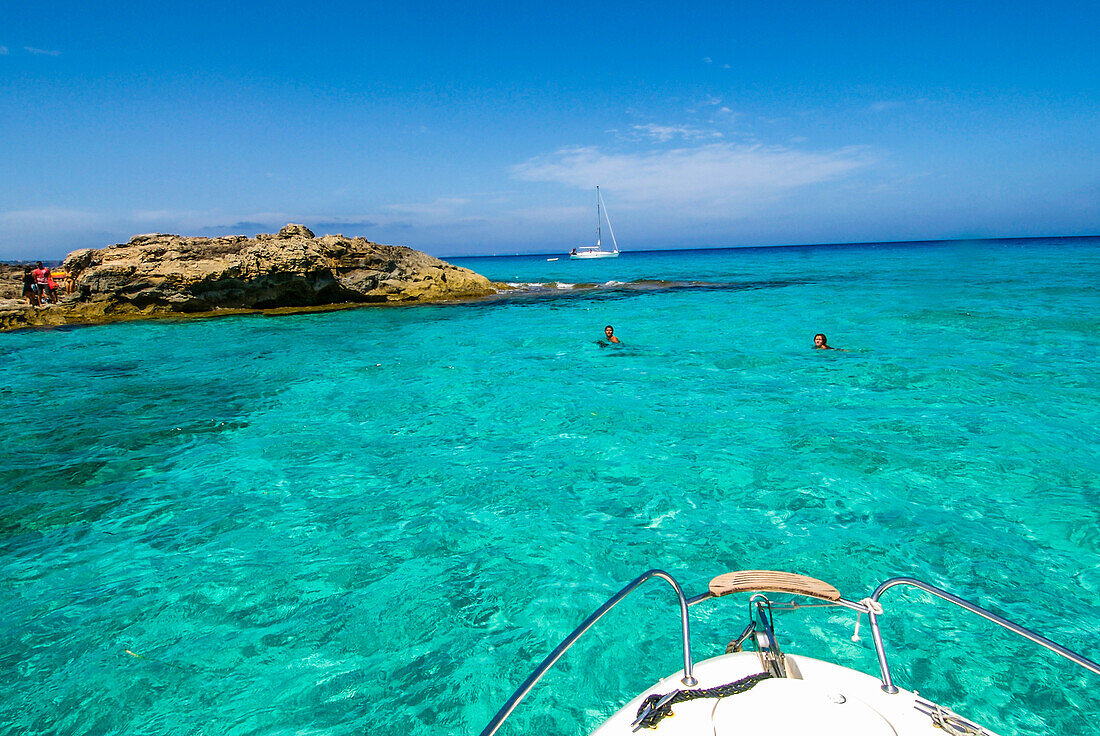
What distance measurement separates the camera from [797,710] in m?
2.43

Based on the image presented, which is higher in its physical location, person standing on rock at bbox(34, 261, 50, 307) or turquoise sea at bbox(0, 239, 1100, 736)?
person standing on rock at bbox(34, 261, 50, 307)

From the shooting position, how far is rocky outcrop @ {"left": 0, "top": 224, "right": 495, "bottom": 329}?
26453mm

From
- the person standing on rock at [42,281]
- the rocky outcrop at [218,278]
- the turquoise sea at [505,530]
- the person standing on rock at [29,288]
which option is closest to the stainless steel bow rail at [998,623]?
Result: the turquoise sea at [505,530]

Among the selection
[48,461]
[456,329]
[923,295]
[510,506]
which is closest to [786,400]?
[510,506]

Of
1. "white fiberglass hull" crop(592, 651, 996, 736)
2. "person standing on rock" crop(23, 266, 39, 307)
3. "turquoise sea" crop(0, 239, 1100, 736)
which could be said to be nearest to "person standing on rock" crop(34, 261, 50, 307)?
"person standing on rock" crop(23, 266, 39, 307)

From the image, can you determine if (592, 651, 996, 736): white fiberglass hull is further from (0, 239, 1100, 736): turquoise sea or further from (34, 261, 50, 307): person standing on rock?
(34, 261, 50, 307): person standing on rock

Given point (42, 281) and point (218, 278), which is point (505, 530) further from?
point (42, 281)

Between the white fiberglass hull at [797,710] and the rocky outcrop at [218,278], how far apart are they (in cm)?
2980

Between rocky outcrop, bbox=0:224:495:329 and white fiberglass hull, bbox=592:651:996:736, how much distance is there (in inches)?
1173

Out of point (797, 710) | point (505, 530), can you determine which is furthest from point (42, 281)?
point (797, 710)

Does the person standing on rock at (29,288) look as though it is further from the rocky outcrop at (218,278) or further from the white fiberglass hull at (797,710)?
the white fiberglass hull at (797,710)

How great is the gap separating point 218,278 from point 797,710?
31448mm

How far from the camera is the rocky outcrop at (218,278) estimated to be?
86.8 ft

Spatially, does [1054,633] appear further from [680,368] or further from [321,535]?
[680,368]
